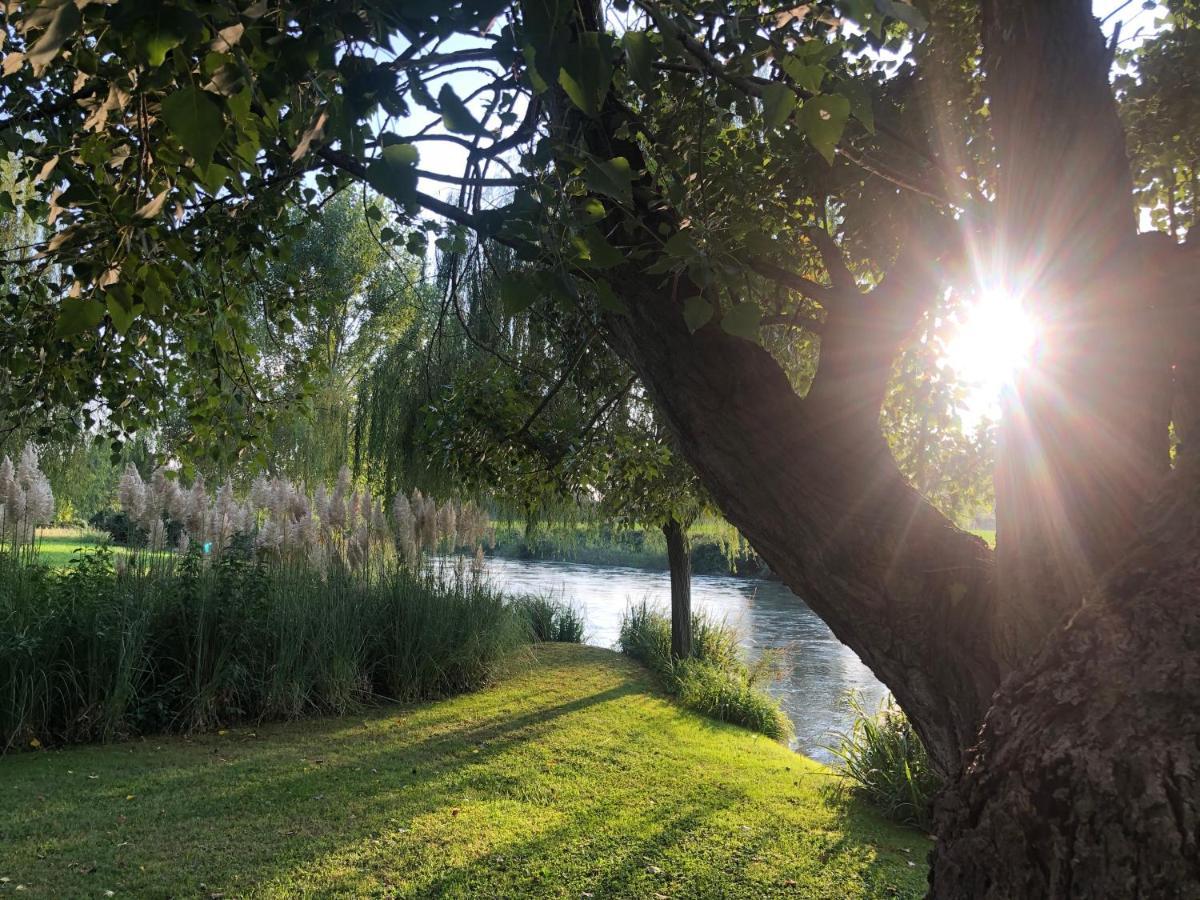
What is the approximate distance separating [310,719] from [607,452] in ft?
12.3

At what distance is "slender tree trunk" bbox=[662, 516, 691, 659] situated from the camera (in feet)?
31.0

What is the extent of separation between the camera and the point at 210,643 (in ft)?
19.4

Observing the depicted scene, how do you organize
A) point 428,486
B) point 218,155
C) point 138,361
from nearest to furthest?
1. point 218,155
2. point 138,361
3. point 428,486

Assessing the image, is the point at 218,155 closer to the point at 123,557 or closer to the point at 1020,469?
the point at 1020,469

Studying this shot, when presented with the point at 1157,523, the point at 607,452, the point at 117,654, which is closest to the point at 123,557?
the point at 117,654

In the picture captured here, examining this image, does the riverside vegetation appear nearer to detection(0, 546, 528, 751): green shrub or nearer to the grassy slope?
detection(0, 546, 528, 751): green shrub

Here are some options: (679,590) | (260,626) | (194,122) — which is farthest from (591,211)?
(679,590)

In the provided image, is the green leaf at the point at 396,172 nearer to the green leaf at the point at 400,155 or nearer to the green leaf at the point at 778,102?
the green leaf at the point at 400,155

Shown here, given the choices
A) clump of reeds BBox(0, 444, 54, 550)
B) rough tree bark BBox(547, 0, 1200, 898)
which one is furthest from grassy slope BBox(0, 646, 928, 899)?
rough tree bark BBox(547, 0, 1200, 898)

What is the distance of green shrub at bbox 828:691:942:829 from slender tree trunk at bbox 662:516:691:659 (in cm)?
360

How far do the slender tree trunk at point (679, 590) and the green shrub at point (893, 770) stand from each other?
3.60m

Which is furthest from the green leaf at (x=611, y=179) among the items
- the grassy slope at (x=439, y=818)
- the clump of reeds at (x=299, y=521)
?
the clump of reeds at (x=299, y=521)

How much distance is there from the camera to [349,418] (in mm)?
13602

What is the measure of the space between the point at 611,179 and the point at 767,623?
50.7 ft
